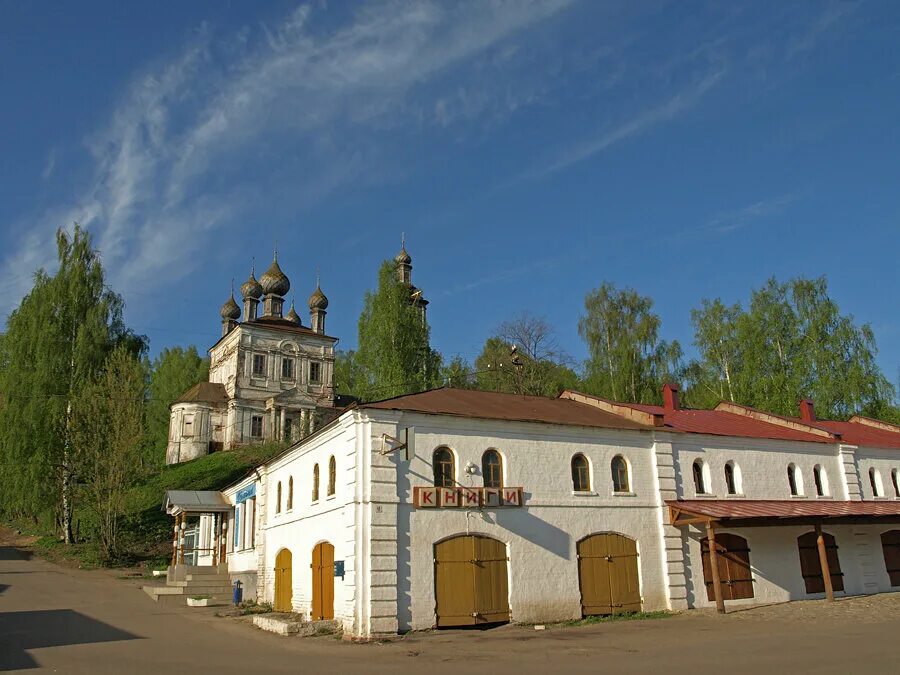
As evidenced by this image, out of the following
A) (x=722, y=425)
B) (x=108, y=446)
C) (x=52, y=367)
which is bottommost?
(x=722, y=425)

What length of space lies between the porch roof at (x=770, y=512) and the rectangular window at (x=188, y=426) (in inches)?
1666

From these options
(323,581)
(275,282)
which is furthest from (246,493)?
(275,282)

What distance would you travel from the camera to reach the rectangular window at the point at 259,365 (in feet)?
183

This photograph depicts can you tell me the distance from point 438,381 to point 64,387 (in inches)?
919

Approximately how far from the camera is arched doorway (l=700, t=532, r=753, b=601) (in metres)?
20.9

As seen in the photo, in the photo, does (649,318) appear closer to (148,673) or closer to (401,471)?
(401,471)

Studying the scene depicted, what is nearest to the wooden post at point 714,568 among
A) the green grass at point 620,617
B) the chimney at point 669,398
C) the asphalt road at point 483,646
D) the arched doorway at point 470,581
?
the asphalt road at point 483,646

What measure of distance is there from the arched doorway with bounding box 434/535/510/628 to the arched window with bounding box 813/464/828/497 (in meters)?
13.3

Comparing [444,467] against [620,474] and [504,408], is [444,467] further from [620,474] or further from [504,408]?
[620,474]

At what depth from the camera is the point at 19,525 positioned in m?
43.4

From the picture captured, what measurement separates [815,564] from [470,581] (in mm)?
12155


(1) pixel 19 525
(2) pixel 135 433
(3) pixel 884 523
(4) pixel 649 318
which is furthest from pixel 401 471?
(1) pixel 19 525

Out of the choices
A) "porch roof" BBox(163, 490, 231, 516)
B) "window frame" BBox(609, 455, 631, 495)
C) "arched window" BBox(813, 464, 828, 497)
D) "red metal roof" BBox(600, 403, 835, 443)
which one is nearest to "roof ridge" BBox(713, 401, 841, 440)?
"red metal roof" BBox(600, 403, 835, 443)

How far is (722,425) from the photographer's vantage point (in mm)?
24766
